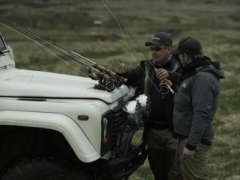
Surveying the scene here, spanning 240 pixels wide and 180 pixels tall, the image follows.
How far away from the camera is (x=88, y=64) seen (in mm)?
5672

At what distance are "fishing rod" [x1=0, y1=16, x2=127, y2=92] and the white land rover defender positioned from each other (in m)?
0.11

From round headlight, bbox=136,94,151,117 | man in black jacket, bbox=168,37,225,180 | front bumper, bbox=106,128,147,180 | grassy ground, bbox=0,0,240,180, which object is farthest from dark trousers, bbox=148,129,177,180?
grassy ground, bbox=0,0,240,180

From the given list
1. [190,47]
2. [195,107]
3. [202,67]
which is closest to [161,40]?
[190,47]

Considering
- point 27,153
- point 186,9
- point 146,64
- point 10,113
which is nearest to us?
point 10,113

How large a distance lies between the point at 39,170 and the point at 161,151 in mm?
1688

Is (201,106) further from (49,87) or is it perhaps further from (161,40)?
(49,87)

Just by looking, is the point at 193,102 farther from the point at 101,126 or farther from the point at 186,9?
the point at 186,9

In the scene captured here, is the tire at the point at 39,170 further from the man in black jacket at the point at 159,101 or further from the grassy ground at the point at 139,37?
the man in black jacket at the point at 159,101

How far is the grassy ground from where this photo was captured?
789 cm

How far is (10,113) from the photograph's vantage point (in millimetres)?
4688

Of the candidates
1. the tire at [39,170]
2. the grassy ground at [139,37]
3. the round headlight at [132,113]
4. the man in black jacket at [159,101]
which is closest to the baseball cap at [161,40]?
the man in black jacket at [159,101]

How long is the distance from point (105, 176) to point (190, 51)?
4.96ft

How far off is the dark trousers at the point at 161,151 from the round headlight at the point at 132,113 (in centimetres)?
70

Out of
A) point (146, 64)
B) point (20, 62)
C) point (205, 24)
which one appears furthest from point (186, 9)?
point (146, 64)
